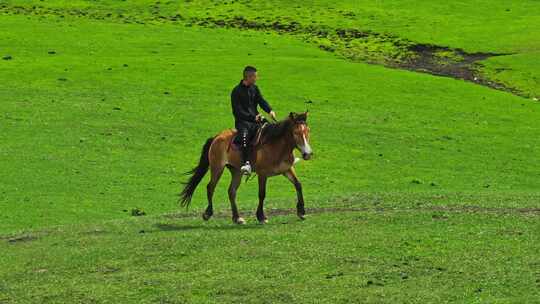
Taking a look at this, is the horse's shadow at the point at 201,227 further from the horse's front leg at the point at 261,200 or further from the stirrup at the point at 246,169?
the stirrup at the point at 246,169

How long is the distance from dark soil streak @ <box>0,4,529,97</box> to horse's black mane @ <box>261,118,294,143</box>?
33693mm

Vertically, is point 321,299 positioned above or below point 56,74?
above

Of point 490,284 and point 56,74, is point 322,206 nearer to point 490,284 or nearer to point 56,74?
point 490,284

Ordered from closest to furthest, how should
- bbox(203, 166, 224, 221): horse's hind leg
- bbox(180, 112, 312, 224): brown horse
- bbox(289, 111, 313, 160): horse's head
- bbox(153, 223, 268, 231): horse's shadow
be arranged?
bbox(289, 111, 313, 160): horse's head, bbox(180, 112, 312, 224): brown horse, bbox(153, 223, 268, 231): horse's shadow, bbox(203, 166, 224, 221): horse's hind leg

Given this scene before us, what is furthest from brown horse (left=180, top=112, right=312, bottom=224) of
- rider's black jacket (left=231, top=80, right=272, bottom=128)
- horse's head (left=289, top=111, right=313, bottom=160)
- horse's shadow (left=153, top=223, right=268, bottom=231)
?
rider's black jacket (left=231, top=80, right=272, bottom=128)

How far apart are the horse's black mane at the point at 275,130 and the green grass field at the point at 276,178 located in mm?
2008

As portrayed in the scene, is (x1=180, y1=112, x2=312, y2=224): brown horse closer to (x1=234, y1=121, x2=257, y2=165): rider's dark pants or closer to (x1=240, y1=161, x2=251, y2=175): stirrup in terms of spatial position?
(x1=234, y1=121, x2=257, y2=165): rider's dark pants

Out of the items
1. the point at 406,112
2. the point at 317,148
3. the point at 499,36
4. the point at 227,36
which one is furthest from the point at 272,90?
the point at 499,36

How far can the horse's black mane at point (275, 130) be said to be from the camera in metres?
23.5

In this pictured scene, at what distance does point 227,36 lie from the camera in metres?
68.6

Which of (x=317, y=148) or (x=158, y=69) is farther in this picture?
(x=158, y=69)

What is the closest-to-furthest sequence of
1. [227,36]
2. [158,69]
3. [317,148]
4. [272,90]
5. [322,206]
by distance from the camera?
[322,206], [317,148], [272,90], [158,69], [227,36]

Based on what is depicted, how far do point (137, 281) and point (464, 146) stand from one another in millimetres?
26843

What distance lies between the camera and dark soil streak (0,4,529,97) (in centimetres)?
6112
